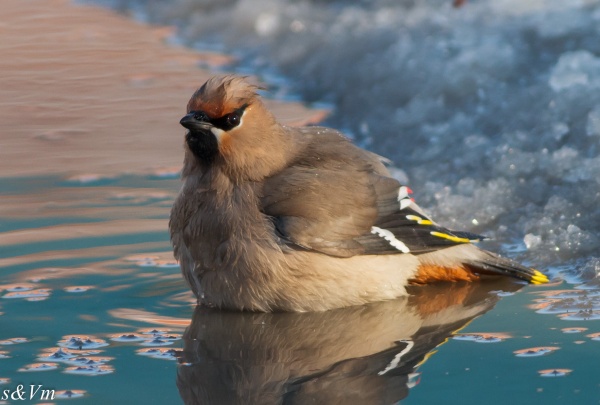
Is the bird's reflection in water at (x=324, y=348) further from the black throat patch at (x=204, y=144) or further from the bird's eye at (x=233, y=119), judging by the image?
the bird's eye at (x=233, y=119)

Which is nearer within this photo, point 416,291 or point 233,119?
point 233,119

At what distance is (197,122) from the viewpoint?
15.0ft

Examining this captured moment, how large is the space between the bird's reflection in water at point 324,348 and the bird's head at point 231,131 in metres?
0.58

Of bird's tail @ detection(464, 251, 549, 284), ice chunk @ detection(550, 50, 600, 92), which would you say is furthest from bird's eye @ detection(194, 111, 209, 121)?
ice chunk @ detection(550, 50, 600, 92)

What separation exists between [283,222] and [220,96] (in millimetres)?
537

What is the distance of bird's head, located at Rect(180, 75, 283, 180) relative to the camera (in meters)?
4.62

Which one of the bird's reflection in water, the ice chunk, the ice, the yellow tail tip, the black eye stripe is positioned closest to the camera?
the bird's reflection in water

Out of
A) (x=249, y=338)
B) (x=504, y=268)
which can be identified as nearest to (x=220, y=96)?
(x=249, y=338)

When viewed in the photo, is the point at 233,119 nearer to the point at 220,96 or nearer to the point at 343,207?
the point at 220,96

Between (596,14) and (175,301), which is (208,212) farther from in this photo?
(596,14)

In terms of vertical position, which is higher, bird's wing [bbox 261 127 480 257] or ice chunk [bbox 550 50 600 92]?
ice chunk [bbox 550 50 600 92]

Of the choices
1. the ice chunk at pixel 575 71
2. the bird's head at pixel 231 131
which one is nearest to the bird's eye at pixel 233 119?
the bird's head at pixel 231 131

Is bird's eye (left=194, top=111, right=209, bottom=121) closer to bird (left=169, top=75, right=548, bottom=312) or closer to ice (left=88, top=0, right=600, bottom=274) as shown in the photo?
bird (left=169, top=75, right=548, bottom=312)

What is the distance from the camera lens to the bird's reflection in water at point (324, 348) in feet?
12.5
